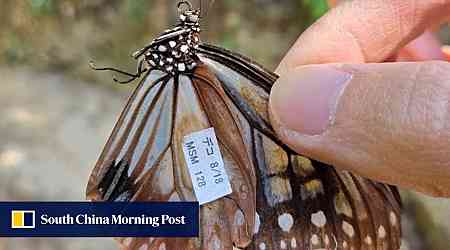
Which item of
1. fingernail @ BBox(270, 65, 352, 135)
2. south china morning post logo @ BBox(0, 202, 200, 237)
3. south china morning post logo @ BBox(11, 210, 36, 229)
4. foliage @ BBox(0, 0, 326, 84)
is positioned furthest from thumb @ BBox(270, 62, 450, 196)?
foliage @ BBox(0, 0, 326, 84)

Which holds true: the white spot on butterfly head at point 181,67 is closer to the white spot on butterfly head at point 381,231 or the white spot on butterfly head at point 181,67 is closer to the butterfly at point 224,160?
the butterfly at point 224,160

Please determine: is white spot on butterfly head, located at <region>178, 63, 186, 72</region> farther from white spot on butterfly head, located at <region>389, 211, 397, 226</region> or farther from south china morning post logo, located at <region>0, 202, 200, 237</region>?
white spot on butterfly head, located at <region>389, 211, 397, 226</region>

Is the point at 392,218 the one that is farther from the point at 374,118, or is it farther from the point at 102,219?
the point at 102,219

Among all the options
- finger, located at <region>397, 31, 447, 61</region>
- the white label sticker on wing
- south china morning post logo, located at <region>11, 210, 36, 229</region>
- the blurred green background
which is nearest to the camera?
the white label sticker on wing

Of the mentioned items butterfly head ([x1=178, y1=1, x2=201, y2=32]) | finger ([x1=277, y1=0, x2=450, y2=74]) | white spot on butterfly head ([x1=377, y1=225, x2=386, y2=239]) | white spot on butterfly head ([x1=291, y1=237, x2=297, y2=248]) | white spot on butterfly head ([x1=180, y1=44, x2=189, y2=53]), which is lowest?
white spot on butterfly head ([x1=291, y1=237, x2=297, y2=248])

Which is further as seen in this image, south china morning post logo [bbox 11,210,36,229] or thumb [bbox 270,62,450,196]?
south china morning post logo [bbox 11,210,36,229]

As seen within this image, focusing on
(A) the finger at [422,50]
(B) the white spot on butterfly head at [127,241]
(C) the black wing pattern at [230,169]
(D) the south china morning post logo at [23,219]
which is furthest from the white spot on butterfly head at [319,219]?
(A) the finger at [422,50]

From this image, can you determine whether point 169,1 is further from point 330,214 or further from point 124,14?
point 330,214
